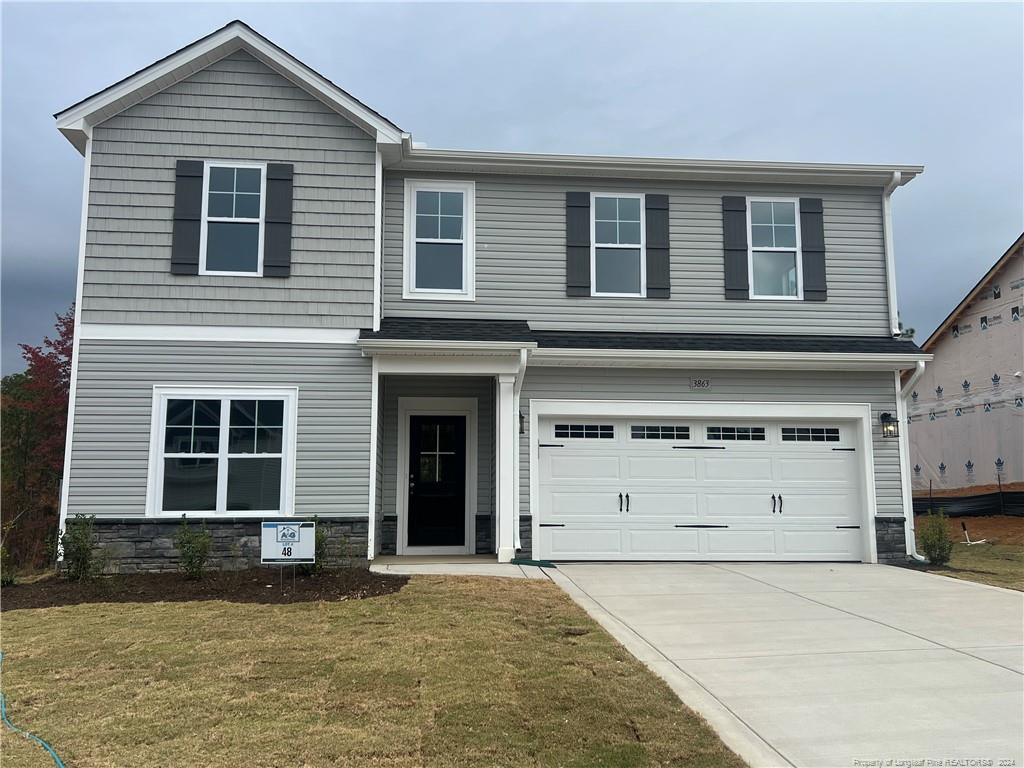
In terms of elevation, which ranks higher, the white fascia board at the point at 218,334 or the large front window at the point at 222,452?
the white fascia board at the point at 218,334

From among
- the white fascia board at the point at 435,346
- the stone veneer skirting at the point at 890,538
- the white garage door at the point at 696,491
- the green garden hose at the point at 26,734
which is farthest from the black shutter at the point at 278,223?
the stone veneer skirting at the point at 890,538

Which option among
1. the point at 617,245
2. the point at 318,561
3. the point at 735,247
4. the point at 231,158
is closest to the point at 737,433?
the point at 735,247

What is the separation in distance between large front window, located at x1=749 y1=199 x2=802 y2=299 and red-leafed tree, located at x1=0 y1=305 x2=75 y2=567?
13.1 metres

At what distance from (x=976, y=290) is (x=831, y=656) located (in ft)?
55.8

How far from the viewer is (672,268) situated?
11508 mm

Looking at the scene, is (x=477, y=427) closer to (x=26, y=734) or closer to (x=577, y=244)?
(x=577, y=244)

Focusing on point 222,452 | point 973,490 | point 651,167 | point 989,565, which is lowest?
point 989,565

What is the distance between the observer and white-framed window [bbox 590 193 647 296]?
37.6 feet

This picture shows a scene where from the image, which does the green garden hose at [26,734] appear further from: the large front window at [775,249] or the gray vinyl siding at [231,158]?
the large front window at [775,249]

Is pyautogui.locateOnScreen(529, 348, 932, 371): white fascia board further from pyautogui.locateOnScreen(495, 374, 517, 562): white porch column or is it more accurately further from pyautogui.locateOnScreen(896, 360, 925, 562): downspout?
pyautogui.locateOnScreen(495, 374, 517, 562): white porch column

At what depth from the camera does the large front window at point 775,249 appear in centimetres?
1167

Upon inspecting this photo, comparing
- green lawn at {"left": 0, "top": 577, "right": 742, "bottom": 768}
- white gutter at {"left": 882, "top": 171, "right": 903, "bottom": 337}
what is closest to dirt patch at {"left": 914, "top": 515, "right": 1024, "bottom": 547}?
white gutter at {"left": 882, "top": 171, "right": 903, "bottom": 337}

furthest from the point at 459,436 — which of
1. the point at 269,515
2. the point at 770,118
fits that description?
the point at 770,118

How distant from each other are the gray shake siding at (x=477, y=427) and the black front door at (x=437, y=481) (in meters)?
0.28
